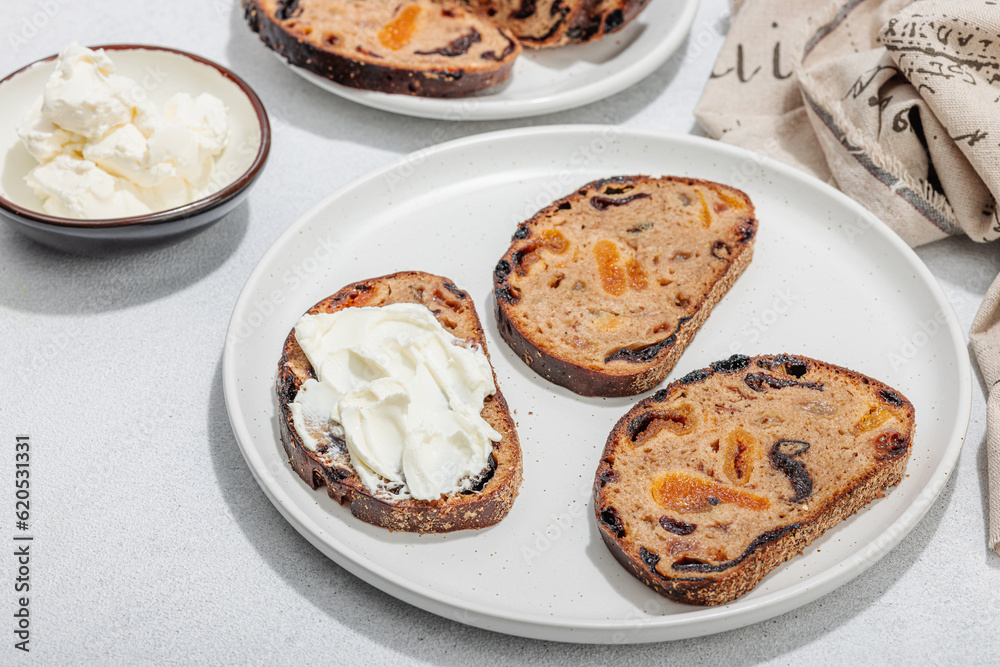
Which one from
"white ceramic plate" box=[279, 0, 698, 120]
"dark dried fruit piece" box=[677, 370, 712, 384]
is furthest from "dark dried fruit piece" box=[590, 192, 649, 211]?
"dark dried fruit piece" box=[677, 370, 712, 384]

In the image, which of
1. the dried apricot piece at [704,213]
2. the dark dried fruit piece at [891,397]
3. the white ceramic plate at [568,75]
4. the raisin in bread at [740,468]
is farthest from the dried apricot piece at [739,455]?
the white ceramic plate at [568,75]

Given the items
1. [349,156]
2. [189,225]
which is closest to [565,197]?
[349,156]

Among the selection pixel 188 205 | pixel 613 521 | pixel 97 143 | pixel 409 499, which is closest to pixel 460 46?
pixel 188 205

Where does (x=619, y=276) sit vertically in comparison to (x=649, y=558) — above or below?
above

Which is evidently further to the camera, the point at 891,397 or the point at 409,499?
the point at 891,397

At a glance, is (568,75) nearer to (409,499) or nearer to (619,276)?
(619,276)
